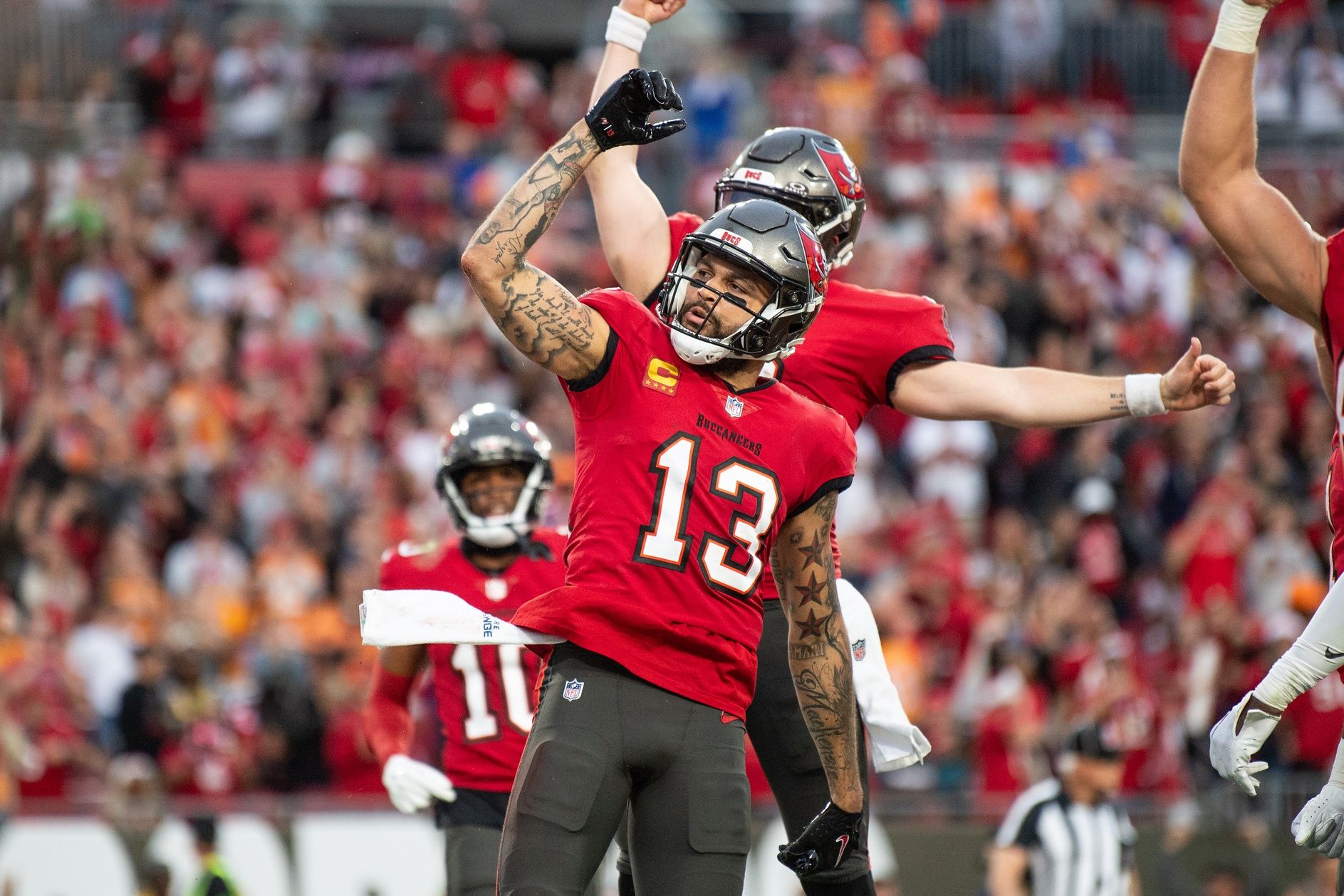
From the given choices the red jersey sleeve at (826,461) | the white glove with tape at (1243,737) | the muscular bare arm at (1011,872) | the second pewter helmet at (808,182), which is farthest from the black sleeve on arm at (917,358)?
the muscular bare arm at (1011,872)

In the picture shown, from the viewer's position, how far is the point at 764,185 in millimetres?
5754

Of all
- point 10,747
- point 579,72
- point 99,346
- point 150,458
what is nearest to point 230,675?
point 10,747

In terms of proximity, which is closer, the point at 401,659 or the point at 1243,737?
the point at 1243,737

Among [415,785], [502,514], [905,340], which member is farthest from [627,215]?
[415,785]

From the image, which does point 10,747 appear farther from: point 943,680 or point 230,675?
point 943,680

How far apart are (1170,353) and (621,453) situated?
11396 mm

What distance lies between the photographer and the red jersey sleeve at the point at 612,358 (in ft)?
15.9

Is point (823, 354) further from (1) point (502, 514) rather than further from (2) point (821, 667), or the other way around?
(1) point (502, 514)

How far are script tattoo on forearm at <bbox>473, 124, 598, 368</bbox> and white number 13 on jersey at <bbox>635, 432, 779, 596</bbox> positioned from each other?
38 cm

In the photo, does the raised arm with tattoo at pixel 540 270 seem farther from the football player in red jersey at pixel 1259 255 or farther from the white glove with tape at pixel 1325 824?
the white glove with tape at pixel 1325 824

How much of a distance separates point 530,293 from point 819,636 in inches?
49.0

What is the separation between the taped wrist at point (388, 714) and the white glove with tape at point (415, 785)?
18 cm

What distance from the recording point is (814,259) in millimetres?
5105

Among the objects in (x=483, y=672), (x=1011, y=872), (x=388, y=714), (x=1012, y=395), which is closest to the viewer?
(x=1012, y=395)
